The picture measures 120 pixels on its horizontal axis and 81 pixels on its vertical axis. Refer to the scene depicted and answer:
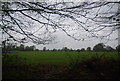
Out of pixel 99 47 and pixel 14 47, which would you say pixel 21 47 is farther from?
pixel 99 47

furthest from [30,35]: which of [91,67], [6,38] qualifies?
[91,67]

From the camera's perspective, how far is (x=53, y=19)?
2.19 meters

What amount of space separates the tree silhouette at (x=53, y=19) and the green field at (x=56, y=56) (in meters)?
0.26

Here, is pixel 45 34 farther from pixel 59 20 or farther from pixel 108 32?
pixel 108 32

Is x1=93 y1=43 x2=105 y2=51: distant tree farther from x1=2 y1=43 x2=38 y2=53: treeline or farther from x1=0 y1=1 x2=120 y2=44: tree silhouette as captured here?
x1=2 y1=43 x2=38 y2=53: treeline

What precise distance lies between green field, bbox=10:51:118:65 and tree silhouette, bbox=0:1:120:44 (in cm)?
26

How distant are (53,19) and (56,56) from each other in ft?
2.36

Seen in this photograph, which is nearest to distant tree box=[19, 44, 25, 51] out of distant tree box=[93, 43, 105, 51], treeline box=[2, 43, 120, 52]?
treeline box=[2, 43, 120, 52]

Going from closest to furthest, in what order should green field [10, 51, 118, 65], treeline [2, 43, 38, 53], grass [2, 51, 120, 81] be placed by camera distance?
grass [2, 51, 120, 81], green field [10, 51, 118, 65], treeline [2, 43, 38, 53]

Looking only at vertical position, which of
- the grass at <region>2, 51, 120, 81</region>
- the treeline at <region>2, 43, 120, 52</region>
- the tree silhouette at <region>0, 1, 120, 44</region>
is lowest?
the grass at <region>2, 51, 120, 81</region>

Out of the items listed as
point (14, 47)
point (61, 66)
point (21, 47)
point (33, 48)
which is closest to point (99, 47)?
point (61, 66)

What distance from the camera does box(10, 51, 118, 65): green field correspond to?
6.74 feet

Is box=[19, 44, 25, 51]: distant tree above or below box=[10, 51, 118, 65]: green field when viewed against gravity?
above

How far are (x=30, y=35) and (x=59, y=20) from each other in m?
0.65
